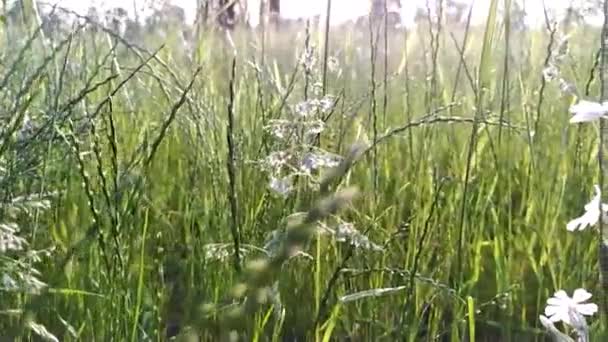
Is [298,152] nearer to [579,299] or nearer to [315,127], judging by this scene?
[315,127]

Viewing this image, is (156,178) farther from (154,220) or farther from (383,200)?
(383,200)

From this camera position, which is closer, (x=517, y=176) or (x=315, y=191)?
(x=315, y=191)

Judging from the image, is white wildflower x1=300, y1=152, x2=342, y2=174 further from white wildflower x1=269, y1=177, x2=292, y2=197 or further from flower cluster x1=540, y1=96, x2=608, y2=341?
flower cluster x1=540, y1=96, x2=608, y2=341

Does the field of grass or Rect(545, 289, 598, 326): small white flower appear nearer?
Rect(545, 289, 598, 326): small white flower

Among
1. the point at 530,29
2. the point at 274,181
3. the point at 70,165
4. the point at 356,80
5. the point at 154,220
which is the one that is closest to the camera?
the point at 274,181

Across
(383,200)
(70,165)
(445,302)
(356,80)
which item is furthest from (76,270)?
(356,80)

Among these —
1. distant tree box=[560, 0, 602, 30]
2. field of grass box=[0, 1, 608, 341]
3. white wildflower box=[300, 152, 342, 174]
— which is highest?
distant tree box=[560, 0, 602, 30]

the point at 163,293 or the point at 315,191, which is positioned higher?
the point at 315,191

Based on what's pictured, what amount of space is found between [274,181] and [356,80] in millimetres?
1571

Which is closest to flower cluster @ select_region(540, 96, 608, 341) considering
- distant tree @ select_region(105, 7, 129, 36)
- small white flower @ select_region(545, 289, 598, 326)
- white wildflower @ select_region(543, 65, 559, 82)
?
small white flower @ select_region(545, 289, 598, 326)

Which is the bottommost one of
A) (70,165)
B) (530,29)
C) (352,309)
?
(352,309)

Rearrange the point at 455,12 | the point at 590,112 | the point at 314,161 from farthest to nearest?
the point at 455,12, the point at 314,161, the point at 590,112

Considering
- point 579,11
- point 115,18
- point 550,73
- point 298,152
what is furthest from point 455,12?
point 298,152

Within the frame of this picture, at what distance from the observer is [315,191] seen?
51.4 inches
